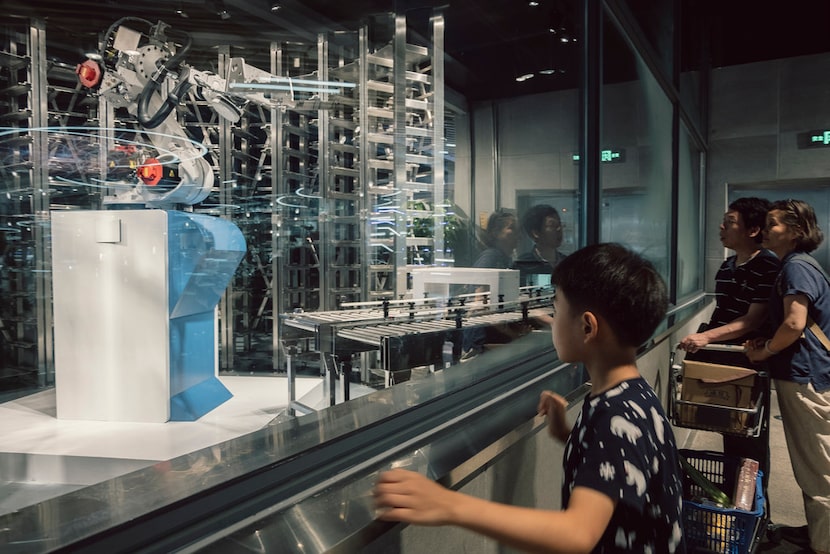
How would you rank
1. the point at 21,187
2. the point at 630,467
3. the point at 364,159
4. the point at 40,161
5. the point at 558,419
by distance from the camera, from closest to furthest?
the point at 630,467, the point at 558,419, the point at 21,187, the point at 40,161, the point at 364,159

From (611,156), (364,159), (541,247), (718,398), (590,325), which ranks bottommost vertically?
(718,398)

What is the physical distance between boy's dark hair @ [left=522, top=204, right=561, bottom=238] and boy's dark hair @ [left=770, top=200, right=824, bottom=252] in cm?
107

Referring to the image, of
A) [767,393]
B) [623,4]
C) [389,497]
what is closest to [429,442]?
[389,497]

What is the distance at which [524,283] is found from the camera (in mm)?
2791

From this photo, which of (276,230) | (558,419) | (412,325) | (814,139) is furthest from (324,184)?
(814,139)

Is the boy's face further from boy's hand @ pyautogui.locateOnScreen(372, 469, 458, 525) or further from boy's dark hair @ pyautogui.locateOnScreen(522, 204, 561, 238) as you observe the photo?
boy's hand @ pyautogui.locateOnScreen(372, 469, 458, 525)

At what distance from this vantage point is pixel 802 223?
8.57 ft

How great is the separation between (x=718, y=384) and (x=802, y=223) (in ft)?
2.87

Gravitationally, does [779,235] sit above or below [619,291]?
above

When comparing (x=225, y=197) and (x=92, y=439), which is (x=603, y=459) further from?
(x=225, y=197)

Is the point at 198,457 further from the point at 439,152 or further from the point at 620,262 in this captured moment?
the point at 439,152

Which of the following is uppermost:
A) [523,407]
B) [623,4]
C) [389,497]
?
A: [623,4]

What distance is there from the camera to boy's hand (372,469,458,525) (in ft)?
2.36

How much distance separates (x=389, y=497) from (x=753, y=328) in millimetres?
2803
